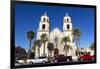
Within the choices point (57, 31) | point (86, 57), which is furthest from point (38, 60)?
point (86, 57)

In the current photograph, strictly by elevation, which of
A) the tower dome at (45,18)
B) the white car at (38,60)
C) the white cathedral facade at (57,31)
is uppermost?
the tower dome at (45,18)

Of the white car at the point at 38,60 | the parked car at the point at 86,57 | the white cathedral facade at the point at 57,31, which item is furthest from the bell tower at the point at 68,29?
the white car at the point at 38,60

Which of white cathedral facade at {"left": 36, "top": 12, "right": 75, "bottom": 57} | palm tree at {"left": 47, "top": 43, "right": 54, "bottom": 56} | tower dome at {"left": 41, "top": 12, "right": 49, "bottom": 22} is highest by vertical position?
tower dome at {"left": 41, "top": 12, "right": 49, "bottom": 22}

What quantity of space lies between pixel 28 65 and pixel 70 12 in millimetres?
689

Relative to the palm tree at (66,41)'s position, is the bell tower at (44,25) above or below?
above

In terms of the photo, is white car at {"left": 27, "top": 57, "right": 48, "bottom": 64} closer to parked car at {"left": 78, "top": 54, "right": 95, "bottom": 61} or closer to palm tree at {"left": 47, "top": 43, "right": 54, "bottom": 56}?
palm tree at {"left": 47, "top": 43, "right": 54, "bottom": 56}

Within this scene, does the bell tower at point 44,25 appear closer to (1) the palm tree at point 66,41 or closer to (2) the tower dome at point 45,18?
(2) the tower dome at point 45,18

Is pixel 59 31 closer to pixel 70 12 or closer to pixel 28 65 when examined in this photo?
pixel 70 12

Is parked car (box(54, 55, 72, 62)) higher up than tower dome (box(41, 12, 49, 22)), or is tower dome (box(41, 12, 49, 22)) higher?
tower dome (box(41, 12, 49, 22))

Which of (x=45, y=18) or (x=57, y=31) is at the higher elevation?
(x=45, y=18)

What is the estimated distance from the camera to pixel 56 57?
242 cm

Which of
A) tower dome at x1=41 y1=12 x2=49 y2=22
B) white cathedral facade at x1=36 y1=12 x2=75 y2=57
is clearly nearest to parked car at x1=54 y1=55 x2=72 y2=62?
white cathedral facade at x1=36 y1=12 x2=75 y2=57

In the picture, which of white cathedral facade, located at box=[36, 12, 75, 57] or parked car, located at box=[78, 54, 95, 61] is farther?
parked car, located at box=[78, 54, 95, 61]

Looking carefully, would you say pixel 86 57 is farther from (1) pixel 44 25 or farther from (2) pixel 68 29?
(1) pixel 44 25
